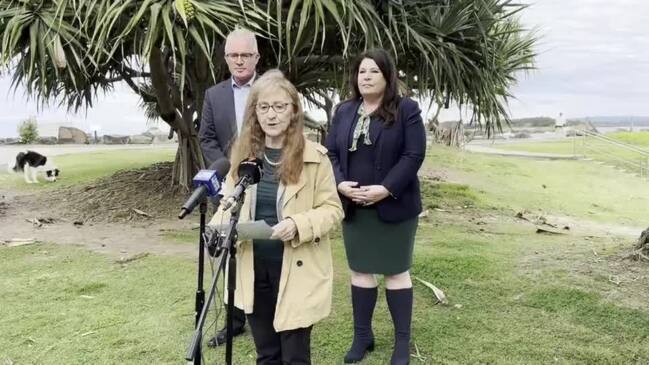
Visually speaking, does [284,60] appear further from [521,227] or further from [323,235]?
[323,235]

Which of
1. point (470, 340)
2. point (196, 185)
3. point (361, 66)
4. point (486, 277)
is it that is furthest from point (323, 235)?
point (486, 277)

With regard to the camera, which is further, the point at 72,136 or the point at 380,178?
the point at 72,136

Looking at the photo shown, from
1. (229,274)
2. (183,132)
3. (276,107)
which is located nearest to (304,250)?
(229,274)

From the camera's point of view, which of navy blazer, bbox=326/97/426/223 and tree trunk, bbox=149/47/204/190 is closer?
navy blazer, bbox=326/97/426/223

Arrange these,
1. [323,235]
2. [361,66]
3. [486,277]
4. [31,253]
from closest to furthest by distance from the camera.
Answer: [323,235] → [361,66] → [486,277] → [31,253]

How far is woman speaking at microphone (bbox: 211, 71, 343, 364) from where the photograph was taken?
2346 millimetres

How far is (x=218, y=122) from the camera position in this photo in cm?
343

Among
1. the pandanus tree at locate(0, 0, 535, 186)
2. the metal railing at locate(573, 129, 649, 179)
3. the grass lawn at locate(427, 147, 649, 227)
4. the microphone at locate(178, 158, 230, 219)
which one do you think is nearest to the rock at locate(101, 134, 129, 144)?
the grass lawn at locate(427, 147, 649, 227)

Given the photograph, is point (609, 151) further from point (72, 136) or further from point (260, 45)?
point (72, 136)

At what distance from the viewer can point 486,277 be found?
4746 millimetres

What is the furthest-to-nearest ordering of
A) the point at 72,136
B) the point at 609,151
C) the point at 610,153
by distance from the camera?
the point at 72,136
the point at 609,151
the point at 610,153

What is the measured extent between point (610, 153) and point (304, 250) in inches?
789

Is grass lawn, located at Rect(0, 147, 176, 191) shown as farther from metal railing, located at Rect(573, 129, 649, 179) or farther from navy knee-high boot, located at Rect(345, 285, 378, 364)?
metal railing, located at Rect(573, 129, 649, 179)

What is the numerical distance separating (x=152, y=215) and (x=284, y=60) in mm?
2738
